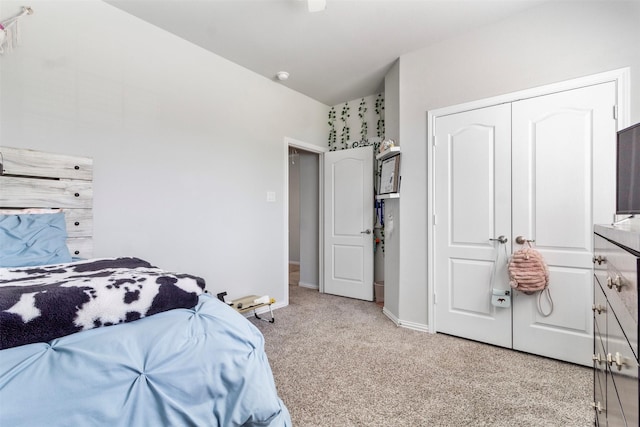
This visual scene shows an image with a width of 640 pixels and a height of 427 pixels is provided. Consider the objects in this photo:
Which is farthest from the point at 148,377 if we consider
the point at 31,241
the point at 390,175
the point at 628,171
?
the point at 390,175

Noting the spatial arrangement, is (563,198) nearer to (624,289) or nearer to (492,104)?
(492,104)

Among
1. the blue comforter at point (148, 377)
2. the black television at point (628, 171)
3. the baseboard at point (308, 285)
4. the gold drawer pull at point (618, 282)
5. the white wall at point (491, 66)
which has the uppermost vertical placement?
the white wall at point (491, 66)

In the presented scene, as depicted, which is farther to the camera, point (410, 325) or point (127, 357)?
point (410, 325)

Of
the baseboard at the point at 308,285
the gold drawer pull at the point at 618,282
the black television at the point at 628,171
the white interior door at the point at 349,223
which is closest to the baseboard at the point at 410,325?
the white interior door at the point at 349,223

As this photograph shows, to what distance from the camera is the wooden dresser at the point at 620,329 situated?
2.19 feet

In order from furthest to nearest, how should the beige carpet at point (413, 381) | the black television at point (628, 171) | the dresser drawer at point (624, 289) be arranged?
the beige carpet at point (413, 381) → the black television at point (628, 171) → the dresser drawer at point (624, 289)

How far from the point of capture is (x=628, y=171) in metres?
1.23

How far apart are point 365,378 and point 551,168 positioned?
78.5 inches

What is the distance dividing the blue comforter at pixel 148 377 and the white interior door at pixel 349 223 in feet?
9.82

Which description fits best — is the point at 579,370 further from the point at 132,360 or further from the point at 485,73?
the point at 132,360

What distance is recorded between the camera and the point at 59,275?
1.23 metres

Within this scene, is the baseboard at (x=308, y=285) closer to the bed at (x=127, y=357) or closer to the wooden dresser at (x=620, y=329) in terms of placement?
the bed at (x=127, y=357)

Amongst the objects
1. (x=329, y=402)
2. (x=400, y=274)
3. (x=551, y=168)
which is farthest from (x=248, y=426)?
(x=551, y=168)

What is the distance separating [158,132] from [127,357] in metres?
2.18
